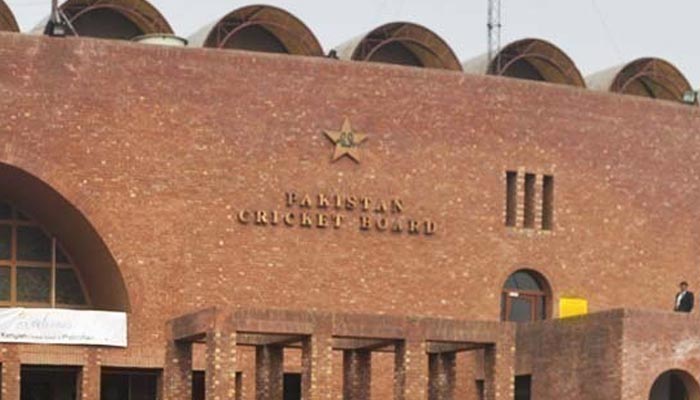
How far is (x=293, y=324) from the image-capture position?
30234 millimetres

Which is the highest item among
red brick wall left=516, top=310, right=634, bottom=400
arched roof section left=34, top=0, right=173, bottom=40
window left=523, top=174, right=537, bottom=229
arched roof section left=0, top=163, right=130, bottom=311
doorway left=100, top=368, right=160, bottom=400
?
arched roof section left=34, top=0, right=173, bottom=40

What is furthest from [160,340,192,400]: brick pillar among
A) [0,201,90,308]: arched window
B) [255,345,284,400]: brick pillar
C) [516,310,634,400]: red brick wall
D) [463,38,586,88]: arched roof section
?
[463,38,586,88]: arched roof section

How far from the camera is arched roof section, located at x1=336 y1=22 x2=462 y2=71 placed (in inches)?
1572

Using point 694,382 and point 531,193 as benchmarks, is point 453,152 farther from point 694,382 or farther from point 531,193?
point 694,382

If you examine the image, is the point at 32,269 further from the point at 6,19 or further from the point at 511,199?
the point at 511,199

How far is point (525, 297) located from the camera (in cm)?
3962

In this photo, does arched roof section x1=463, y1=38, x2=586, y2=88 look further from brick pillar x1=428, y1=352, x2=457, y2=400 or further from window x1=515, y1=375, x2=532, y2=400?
brick pillar x1=428, y1=352, x2=457, y2=400

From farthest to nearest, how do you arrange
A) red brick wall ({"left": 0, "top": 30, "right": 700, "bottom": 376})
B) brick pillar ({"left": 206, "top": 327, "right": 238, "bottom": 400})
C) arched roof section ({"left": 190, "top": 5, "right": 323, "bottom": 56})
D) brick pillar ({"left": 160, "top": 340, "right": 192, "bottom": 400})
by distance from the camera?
arched roof section ({"left": 190, "top": 5, "right": 323, "bottom": 56}) < red brick wall ({"left": 0, "top": 30, "right": 700, "bottom": 376}) < brick pillar ({"left": 160, "top": 340, "right": 192, "bottom": 400}) < brick pillar ({"left": 206, "top": 327, "right": 238, "bottom": 400})

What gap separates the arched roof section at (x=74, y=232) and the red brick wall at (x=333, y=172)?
269 millimetres

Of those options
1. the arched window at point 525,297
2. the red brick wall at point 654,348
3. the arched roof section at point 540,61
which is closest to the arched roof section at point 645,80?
the arched roof section at point 540,61

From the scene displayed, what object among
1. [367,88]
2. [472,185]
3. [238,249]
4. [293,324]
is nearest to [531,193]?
[472,185]

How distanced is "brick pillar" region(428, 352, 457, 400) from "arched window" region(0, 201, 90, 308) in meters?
8.18

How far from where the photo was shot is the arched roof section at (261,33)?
38.7 m

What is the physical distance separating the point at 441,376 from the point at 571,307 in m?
7.43
